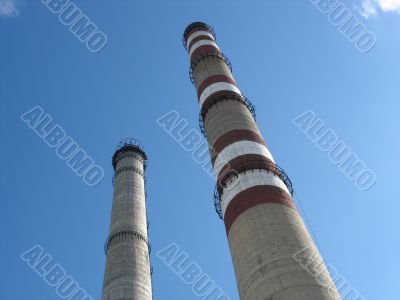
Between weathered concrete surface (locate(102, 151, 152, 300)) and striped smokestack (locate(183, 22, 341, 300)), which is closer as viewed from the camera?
striped smokestack (locate(183, 22, 341, 300))

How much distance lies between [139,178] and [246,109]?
13830 mm

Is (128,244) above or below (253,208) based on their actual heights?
above

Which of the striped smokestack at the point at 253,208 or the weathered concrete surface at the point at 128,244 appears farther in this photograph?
the weathered concrete surface at the point at 128,244

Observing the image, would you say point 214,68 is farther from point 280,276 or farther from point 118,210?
point 280,276

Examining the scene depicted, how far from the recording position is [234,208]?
1512cm

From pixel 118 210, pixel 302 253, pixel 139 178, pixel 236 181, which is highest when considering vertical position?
pixel 139 178

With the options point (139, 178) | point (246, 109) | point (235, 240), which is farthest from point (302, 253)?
point (139, 178)

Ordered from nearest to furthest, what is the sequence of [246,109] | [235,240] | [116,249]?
[235,240] < [246,109] < [116,249]

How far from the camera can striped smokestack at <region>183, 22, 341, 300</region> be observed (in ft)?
40.7

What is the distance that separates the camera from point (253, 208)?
14.4m

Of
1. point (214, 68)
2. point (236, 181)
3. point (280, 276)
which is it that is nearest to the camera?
point (280, 276)

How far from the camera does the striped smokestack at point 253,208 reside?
1240cm

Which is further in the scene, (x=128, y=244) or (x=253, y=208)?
(x=128, y=244)

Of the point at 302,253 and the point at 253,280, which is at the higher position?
the point at 302,253
